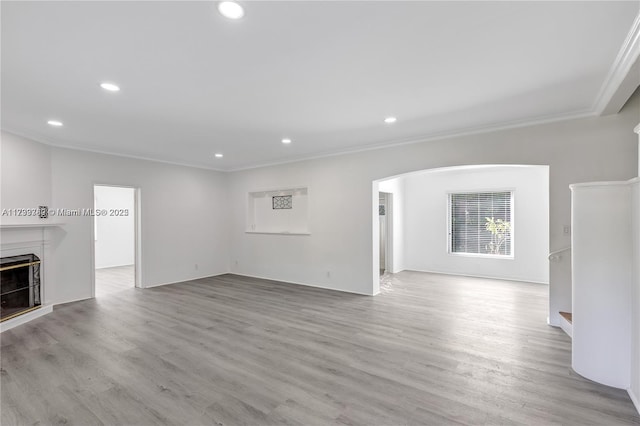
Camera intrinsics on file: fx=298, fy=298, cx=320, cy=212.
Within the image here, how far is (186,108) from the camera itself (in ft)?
11.4

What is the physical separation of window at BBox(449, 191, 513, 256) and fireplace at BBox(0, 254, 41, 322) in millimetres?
8194

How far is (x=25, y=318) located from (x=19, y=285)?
54cm

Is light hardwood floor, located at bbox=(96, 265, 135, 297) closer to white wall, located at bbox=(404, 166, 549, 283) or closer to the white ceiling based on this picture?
the white ceiling

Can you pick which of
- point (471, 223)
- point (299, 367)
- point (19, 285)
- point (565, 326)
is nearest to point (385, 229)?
point (471, 223)

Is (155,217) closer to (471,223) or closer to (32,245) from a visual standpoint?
(32,245)

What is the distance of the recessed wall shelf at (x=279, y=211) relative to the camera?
22.1 ft

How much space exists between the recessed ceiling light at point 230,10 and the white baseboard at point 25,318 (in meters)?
4.81

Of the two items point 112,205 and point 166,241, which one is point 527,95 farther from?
point 112,205

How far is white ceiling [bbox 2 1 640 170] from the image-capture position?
189 cm

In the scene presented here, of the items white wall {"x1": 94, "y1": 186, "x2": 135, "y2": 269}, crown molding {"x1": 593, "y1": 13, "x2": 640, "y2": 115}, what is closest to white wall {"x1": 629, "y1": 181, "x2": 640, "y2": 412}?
crown molding {"x1": 593, "y1": 13, "x2": 640, "y2": 115}

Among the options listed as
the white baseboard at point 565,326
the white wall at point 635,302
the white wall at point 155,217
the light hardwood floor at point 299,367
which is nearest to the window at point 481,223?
the light hardwood floor at point 299,367

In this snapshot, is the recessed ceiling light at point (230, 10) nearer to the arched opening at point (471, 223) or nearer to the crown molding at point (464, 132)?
the crown molding at point (464, 132)

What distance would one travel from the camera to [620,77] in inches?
104

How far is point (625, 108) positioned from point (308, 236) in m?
5.02
